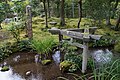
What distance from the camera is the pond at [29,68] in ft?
31.5

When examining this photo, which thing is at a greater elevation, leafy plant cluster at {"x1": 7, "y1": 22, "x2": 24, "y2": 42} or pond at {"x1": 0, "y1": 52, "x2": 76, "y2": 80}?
leafy plant cluster at {"x1": 7, "y1": 22, "x2": 24, "y2": 42}

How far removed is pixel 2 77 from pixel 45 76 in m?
1.83

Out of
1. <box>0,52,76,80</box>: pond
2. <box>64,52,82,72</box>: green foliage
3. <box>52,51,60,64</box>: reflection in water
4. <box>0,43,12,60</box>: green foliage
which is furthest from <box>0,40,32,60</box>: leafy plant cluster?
<box>64,52,82,72</box>: green foliage

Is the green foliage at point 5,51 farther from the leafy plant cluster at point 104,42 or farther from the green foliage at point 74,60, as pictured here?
the leafy plant cluster at point 104,42

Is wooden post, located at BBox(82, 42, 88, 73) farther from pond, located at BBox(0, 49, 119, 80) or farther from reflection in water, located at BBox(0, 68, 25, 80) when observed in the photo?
reflection in water, located at BBox(0, 68, 25, 80)

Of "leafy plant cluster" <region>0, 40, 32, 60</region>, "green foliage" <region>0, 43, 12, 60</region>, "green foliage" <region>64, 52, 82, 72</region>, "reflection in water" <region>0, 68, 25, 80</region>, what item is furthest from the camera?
"leafy plant cluster" <region>0, 40, 32, 60</region>

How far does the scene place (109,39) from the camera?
45.9 feet

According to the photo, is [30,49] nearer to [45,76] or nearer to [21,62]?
[21,62]

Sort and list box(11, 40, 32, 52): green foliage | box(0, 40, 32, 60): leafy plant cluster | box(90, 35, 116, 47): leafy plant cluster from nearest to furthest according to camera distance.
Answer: box(0, 40, 32, 60): leafy plant cluster, box(11, 40, 32, 52): green foliage, box(90, 35, 116, 47): leafy plant cluster

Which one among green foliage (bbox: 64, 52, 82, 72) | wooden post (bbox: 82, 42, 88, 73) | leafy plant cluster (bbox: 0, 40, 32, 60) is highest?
wooden post (bbox: 82, 42, 88, 73)

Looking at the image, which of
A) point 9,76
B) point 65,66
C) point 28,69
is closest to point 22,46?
point 28,69

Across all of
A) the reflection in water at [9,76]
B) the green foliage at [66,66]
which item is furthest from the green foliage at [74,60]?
the reflection in water at [9,76]

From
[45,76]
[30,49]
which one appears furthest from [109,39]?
[45,76]

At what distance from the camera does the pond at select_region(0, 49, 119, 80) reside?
31.5 feet
